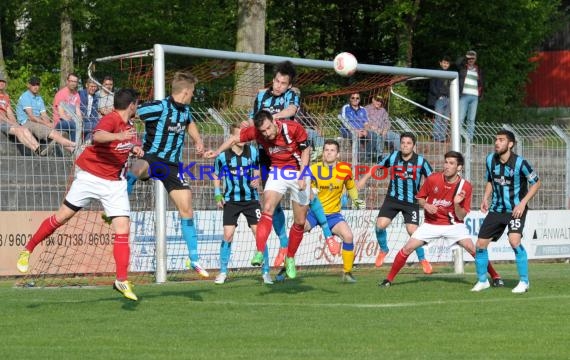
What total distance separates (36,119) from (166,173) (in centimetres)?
489

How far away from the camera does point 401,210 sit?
17.6 meters

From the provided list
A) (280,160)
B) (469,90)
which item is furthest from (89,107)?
(469,90)

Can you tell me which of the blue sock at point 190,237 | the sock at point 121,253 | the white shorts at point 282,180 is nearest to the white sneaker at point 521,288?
the white shorts at point 282,180

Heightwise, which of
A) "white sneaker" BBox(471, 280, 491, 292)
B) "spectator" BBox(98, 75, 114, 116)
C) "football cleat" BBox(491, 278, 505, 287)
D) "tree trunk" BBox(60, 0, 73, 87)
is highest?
"tree trunk" BBox(60, 0, 73, 87)

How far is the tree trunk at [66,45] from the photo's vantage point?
32.3 metres

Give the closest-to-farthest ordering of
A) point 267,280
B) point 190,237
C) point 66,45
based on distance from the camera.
Answer: 1. point 190,237
2. point 267,280
3. point 66,45

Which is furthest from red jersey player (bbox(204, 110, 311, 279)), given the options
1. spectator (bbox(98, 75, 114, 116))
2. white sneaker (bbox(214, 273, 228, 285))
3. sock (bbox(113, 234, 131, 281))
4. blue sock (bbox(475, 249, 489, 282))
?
spectator (bbox(98, 75, 114, 116))

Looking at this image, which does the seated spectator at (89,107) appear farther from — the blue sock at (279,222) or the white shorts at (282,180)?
the white shorts at (282,180)

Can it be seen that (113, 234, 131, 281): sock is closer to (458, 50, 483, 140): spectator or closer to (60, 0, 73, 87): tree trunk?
(458, 50, 483, 140): spectator

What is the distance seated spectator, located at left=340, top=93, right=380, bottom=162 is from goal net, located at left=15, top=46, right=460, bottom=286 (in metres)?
0.04

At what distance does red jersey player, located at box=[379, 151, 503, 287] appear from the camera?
583 inches

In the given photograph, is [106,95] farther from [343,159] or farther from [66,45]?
[66,45]

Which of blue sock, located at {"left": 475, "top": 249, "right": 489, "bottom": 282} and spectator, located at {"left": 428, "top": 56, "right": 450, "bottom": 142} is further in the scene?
spectator, located at {"left": 428, "top": 56, "right": 450, "bottom": 142}

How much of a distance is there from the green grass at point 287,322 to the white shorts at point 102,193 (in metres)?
1.05
